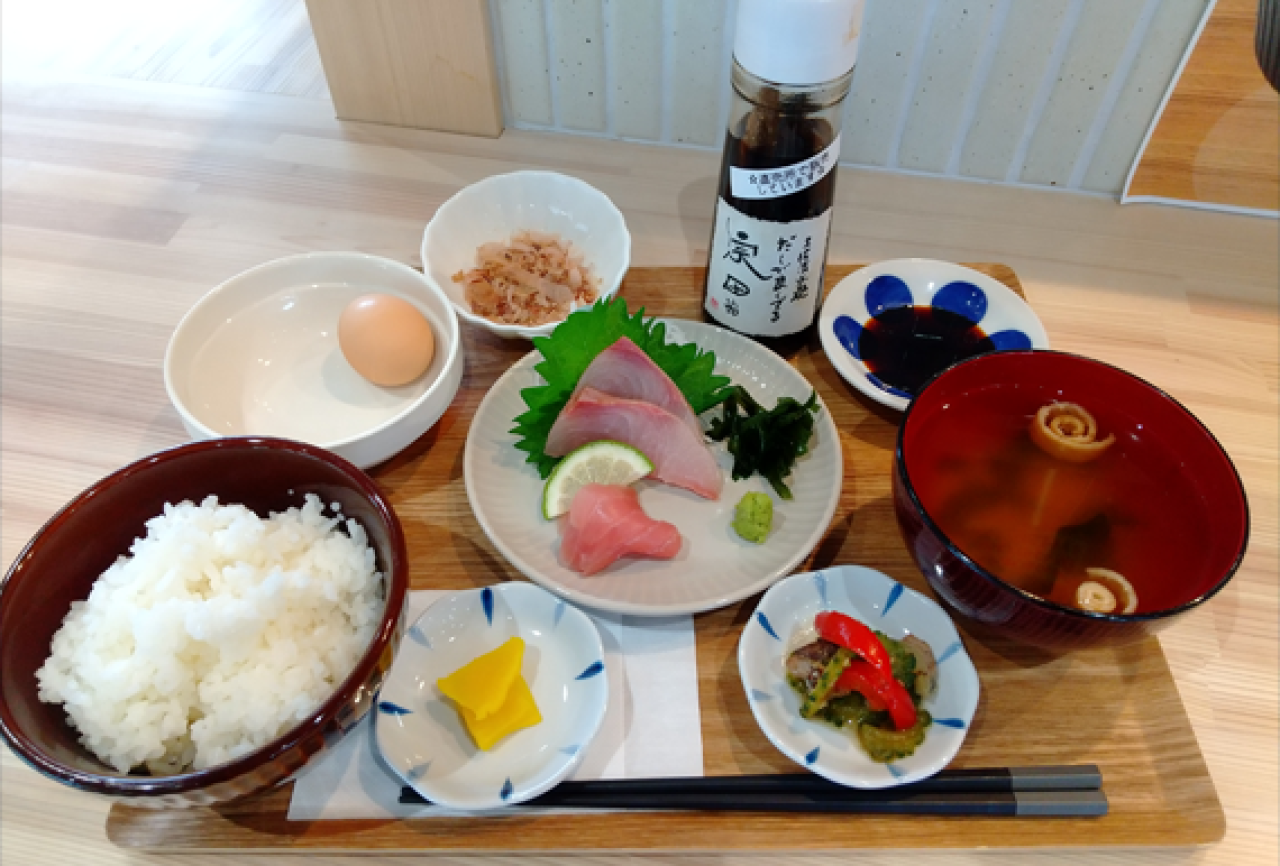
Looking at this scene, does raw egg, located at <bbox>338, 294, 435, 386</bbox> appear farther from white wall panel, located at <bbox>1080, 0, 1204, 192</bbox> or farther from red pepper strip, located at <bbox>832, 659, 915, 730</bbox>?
white wall panel, located at <bbox>1080, 0, 1204, 192</bbox>

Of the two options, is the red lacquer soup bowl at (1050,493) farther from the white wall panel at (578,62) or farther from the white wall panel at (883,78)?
the white wall panel at (578,62)

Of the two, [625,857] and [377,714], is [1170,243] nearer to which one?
[625,857]

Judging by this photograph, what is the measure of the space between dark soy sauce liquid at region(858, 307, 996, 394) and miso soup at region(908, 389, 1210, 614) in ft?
0.61

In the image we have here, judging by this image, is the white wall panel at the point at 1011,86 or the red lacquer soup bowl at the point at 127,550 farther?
the white wall panel at the point at 1011,86

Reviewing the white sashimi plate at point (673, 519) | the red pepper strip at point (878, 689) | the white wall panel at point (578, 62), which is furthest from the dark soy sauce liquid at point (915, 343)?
the white wall panel at point (578, 62)

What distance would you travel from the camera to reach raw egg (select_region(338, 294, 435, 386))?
1.17 metres

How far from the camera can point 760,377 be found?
1219mm

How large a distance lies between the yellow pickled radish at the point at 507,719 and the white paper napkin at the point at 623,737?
0.07m

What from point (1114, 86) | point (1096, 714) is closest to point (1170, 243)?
point (1114, 86)

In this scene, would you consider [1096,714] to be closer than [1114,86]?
Yes

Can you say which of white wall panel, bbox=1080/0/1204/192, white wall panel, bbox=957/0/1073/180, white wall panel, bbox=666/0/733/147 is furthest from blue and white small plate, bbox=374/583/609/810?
white wall panel, bbox=1080/0/1204/192

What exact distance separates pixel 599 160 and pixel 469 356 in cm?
Answer: 69

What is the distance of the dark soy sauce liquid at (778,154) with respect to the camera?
1062 mm

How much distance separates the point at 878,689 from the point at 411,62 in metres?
1.47
